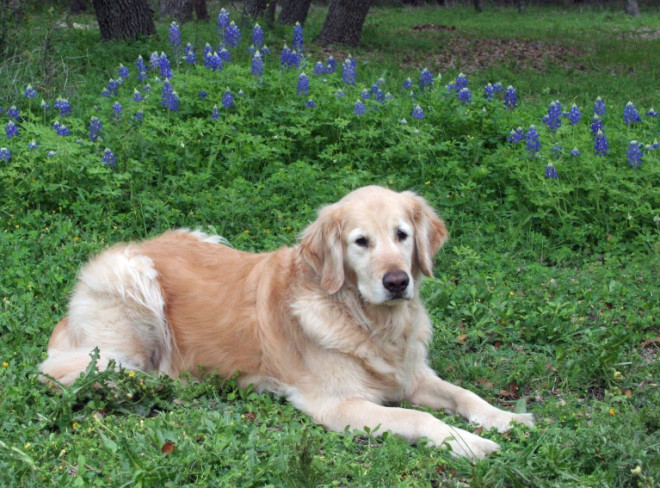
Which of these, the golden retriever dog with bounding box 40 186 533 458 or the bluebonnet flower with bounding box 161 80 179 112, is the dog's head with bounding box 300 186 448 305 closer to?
the golden retriever dog with bounding box 40 186 533 458

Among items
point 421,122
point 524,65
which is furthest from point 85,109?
point 524,65

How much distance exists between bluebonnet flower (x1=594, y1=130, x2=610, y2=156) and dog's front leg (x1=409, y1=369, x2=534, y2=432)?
3.20 metres

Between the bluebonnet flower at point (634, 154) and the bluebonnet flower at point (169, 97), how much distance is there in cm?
391

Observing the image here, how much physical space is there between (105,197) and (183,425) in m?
3.27

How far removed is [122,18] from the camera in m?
10.6

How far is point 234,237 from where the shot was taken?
243 inches

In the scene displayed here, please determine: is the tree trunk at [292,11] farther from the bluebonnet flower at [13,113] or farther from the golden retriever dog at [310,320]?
the golden retriever dog at [310,320]

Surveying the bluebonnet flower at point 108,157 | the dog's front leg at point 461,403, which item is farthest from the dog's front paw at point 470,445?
the bluebonnet flower at point 108,157

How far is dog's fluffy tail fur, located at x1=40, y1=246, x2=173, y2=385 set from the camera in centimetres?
446

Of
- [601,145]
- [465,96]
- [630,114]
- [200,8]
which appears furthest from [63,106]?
[200,8]

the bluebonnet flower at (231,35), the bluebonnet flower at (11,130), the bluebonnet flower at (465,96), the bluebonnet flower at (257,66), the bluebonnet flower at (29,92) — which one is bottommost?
the bluebonnet flower at (11,130)

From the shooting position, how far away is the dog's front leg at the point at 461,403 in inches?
152

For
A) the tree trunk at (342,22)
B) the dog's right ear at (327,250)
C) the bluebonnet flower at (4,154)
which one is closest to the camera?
the dog's right ear at (327,250)

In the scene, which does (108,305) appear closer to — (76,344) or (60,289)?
(76,344)
